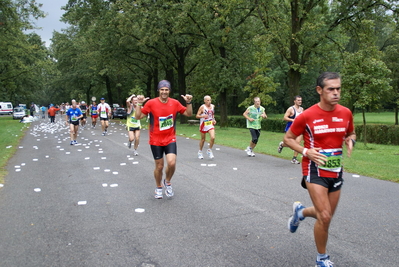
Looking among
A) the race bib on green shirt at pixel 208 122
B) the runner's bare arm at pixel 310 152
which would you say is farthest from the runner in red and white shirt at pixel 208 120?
the runner's bare arm at pixel 310 152

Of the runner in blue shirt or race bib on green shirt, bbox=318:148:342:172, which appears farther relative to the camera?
the runner in blue shirt

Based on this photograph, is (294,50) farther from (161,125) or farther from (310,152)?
(310,152)

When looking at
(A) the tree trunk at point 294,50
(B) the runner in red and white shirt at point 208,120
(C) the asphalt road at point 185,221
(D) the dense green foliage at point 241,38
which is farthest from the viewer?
(A) the tree trunk at point 294,50

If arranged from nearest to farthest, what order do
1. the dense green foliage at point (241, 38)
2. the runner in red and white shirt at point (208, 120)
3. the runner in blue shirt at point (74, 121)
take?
the runner in red and white shirt at point (208, 120)
the runner in blue shirt at point (74, 121)
the dense green foliage at point (241, 38)

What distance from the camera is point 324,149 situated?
3.96 m

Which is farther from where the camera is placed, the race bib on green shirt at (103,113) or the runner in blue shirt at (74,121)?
the race bib on green shirt at (103,113)

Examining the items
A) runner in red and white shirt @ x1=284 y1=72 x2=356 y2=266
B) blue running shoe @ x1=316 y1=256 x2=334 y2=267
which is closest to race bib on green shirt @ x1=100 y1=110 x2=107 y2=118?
runner in red and white shirt @ x1=284 y1=72 x2=356 y2=266

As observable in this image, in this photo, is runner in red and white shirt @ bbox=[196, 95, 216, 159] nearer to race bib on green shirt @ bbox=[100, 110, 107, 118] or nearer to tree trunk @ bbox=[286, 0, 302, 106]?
race bib on green shirt @ bbox=[100, 110, 107, 118]

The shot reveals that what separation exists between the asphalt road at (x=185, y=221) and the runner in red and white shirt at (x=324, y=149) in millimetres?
615

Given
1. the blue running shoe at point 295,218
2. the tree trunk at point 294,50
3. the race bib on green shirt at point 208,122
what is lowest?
the blue running shoe at point 295,218

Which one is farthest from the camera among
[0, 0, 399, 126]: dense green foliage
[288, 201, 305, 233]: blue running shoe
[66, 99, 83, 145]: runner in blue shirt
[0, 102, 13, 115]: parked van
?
[0, 102, 13, 115]: parked van

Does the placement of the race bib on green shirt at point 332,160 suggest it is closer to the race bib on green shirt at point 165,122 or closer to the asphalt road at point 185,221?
the asphalt road at point 185,221

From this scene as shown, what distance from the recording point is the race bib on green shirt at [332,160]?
392 centimetres

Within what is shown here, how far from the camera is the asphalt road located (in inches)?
170
